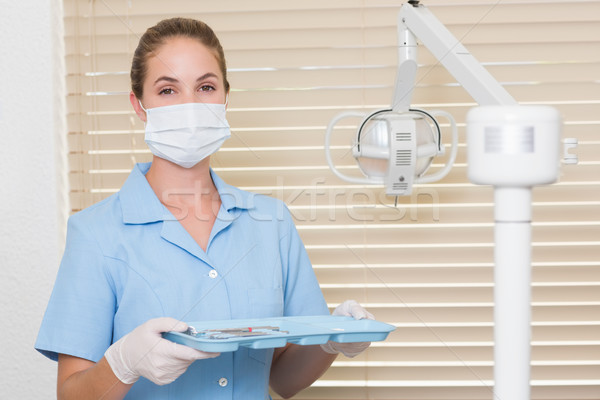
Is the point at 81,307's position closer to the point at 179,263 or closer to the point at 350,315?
the point at 179,263

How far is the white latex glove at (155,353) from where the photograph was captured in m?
0.91

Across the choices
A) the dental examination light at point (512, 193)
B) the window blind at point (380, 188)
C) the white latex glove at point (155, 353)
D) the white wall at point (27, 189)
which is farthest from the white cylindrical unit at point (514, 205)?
the white wall at point (27, 189)

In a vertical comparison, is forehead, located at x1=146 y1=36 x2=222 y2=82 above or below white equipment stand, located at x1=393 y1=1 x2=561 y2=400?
above

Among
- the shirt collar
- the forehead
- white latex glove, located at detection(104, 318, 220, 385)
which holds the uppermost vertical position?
the forehead

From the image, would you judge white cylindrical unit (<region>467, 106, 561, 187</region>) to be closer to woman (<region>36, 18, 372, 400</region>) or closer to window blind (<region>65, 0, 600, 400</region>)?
woman (<region>36, 18, 372, 400</region>)

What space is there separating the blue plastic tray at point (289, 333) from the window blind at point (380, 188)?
48 centimetres

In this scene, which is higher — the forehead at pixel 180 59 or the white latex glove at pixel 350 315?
the forehead at pixel 180 59

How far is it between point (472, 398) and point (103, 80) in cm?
119

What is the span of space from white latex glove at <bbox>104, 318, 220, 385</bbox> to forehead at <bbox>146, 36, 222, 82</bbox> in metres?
0.47

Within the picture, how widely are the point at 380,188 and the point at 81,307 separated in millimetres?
764

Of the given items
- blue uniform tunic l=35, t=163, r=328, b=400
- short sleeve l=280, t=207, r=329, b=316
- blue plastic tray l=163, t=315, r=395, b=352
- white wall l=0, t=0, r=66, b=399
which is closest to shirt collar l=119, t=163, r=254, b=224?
blue uniform tunic l=35, t=163, r=328, b=400

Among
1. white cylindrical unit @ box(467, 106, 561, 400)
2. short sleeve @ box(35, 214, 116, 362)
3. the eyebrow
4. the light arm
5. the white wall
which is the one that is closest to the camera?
white cylindrical unit @ box(467, 106, 561, 400)

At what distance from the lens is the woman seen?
1.07m

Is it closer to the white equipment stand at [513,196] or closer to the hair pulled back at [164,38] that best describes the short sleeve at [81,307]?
the hair pulled back at [164,38]
